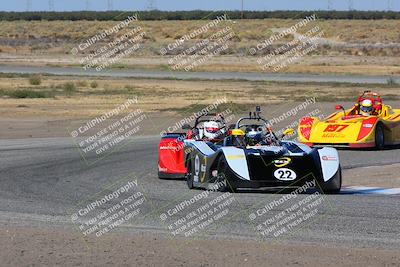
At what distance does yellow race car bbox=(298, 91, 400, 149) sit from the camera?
2398 cm

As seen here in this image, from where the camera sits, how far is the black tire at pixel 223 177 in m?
15.4

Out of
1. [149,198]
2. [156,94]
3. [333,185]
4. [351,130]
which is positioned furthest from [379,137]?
[156,94]

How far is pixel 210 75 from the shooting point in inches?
2263

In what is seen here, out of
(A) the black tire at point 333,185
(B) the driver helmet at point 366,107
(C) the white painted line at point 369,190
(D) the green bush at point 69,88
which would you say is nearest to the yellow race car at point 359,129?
(B) the driver helmet at point 366,107

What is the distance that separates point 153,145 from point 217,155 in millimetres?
9675

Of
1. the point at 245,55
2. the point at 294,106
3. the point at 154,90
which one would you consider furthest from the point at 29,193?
the point at 245,55

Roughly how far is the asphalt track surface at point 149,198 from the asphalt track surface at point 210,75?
30826mm

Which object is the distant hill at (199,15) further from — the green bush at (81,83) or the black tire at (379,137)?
the black tire at (379,137)

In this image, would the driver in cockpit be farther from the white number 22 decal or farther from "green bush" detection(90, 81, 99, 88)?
"green bush" detection(90, 81, 99, 88)

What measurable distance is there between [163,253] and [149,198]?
4.75m

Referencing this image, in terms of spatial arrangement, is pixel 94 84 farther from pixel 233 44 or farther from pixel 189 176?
pixel 233 44

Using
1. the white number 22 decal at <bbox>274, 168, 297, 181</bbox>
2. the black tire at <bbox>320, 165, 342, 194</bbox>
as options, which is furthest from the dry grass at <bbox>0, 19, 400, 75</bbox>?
the white number 22 decal at <bbox>274, 168, 297, 181</bbox>

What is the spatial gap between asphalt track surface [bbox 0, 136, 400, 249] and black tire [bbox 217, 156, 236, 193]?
0.19 m

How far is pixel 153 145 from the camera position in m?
25.2
